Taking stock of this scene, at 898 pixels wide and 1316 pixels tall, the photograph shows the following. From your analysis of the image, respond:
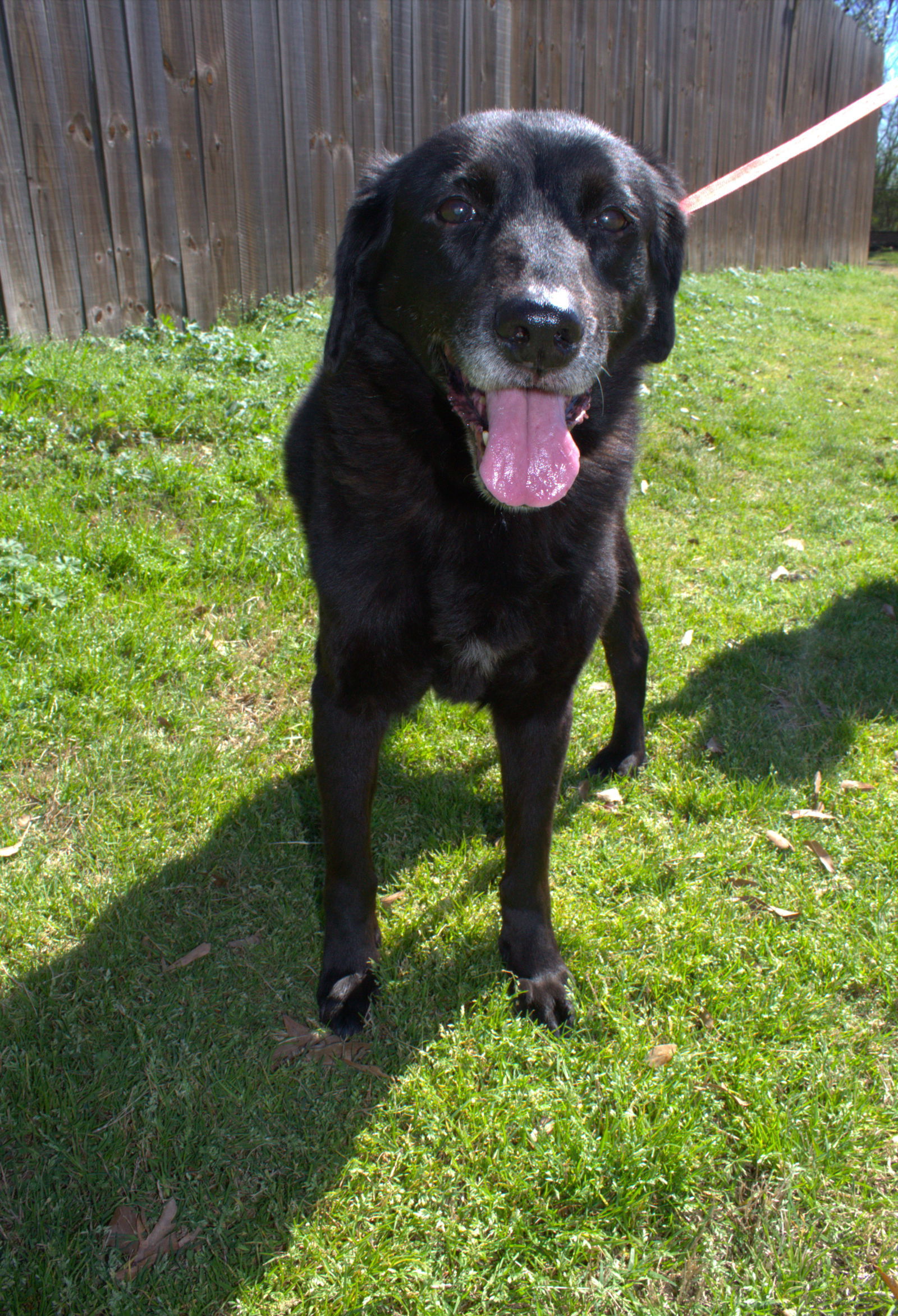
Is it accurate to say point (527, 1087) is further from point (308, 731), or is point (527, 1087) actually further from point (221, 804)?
point (308, 731)

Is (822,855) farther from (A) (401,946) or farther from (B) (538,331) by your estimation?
(B) (538,331)

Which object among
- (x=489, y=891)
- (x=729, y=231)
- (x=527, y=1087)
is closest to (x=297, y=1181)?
(x=527, y=1087)

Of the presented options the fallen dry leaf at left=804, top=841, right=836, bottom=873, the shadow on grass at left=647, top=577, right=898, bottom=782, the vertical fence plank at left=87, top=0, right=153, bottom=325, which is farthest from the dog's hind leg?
the vertical fence plank at left=87, top=0, right=153, bottom=325

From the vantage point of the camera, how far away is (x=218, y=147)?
4.95 metres

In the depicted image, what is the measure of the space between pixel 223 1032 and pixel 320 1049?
222 mm

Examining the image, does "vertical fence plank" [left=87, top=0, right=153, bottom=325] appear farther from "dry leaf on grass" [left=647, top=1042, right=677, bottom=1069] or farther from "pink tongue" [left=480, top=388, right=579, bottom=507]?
"dry leaf on grass" [left=647, top=1042, right=677, bottom=1069]

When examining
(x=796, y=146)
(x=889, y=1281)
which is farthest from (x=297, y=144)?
(x=889, y=1281)

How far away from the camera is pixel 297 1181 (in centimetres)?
166

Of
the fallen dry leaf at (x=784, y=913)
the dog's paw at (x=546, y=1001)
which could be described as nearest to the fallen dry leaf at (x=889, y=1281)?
the dog's paw at (x=546, y=1001)

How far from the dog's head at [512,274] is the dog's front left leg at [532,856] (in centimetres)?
57

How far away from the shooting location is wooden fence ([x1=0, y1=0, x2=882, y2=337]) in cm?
422

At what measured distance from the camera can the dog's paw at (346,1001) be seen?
197cm

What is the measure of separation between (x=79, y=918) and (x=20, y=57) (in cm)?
405

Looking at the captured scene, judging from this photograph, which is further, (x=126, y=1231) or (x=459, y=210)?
(x=459, y=210)
